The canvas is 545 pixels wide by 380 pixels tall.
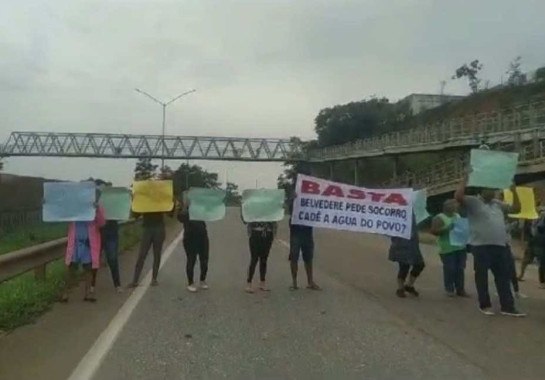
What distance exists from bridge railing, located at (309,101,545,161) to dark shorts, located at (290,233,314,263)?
33220mm

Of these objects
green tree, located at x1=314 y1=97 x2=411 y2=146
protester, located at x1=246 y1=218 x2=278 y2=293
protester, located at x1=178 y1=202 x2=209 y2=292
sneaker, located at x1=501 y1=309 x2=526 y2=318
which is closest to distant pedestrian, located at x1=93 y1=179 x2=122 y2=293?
protester, located at x1=178 y1=202 x2=209 y2=292

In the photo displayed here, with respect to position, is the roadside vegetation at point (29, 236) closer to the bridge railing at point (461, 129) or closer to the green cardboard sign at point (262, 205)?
the green cardboard sign at point (262, 205)

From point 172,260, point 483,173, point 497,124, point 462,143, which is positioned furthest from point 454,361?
point 462,143

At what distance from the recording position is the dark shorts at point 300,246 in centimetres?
1355

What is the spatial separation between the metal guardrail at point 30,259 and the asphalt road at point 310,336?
1627mm

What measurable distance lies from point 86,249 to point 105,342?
3.66 metres

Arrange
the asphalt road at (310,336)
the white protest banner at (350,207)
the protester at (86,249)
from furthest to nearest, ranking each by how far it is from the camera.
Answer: the white protest banner at (350,207)
the protester at (86,249)
the asphalt road at (310,336)

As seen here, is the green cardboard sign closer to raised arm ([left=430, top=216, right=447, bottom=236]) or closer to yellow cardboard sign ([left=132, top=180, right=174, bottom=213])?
yellow cardboard sign ([left=132, top=180, right=174, bottom=213])

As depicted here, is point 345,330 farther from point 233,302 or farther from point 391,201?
point 391,201

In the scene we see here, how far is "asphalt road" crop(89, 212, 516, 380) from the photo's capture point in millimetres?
7598

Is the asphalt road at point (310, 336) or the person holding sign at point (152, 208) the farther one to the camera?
the person holding sign at point (152, 208)

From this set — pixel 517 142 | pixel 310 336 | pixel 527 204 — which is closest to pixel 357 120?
pixel 517 142

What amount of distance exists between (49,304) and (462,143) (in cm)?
4619

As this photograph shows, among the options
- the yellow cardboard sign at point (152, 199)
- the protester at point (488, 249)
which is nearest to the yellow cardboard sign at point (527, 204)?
the protester at point (488, 249)
